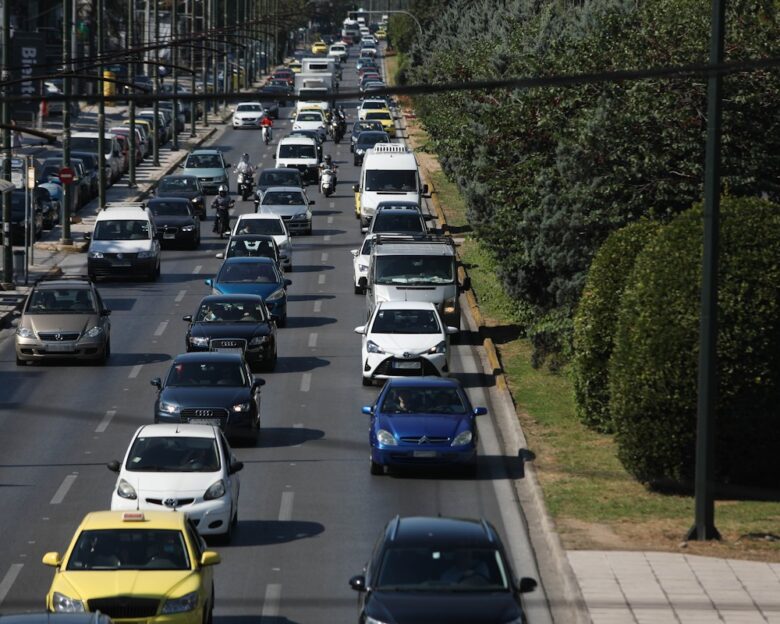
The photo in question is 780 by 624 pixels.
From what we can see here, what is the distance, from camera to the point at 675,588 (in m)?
17.7

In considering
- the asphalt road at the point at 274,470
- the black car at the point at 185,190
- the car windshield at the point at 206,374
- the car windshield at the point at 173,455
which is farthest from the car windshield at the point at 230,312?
the black car at the point at 185,190

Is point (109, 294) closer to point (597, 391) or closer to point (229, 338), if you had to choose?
point (229, 338)

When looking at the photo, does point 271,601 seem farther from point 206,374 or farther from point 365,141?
point 365,141

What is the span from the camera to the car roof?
70.5 feet

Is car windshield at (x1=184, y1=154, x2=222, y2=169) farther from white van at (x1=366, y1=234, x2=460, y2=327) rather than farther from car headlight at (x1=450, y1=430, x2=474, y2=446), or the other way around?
car headlight at (x1=450, y1=430, x2=474, y2=446)

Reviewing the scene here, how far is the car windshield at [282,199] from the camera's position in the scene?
55406mm

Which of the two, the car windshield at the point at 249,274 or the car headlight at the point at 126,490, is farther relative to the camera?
the car windshield at the point at 249,274

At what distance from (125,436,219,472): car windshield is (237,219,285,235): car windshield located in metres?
27.1

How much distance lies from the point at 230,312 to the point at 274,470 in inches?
368

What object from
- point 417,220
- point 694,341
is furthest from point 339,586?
point 417,220

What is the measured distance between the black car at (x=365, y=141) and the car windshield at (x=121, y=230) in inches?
1262

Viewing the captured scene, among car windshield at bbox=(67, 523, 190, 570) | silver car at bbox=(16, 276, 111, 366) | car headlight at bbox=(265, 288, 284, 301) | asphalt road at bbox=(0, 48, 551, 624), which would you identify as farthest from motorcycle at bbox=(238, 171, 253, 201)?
car windshield at bbox=(67, 523, 190, 570)

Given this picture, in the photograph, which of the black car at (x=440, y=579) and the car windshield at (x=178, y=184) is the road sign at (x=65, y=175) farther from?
the black car at (x=440, y=579)

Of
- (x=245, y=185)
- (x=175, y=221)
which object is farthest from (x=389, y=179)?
(x=245, y=185)
